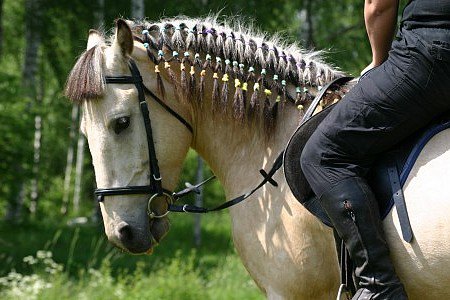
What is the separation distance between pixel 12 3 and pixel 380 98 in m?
22.7

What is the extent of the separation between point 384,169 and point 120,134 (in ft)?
4.28

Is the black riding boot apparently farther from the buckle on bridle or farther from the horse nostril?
the horse nostril

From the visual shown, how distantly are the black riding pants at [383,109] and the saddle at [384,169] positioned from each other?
49 millimetres

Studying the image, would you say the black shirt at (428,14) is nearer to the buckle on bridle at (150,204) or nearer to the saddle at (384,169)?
the saddle at (384,169)

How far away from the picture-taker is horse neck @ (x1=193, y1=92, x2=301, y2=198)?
3.77 meters

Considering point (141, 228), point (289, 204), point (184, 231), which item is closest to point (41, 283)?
point (141, 228)

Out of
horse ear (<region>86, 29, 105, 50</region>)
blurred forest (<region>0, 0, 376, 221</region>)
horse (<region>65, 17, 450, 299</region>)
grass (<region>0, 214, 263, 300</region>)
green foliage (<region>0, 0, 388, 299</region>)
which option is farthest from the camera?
blurred forest (<region>0, 0, 376, 221</region>)

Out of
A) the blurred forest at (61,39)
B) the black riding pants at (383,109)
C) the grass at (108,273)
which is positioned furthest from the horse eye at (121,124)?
the blurred forest at (61,39)

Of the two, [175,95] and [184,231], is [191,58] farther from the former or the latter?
[184,231]

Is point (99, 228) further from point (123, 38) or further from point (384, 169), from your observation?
point (384, 169)

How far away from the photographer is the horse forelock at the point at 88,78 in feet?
12.1

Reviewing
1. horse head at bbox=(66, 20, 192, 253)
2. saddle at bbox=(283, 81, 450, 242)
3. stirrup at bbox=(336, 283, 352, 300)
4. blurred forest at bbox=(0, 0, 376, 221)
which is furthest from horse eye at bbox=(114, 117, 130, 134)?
blurred forest at bbox=(0, 0, 376, 221)

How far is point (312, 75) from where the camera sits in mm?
→ 3832

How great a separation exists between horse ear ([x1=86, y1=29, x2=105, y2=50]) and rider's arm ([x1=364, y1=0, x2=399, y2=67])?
1.39m
